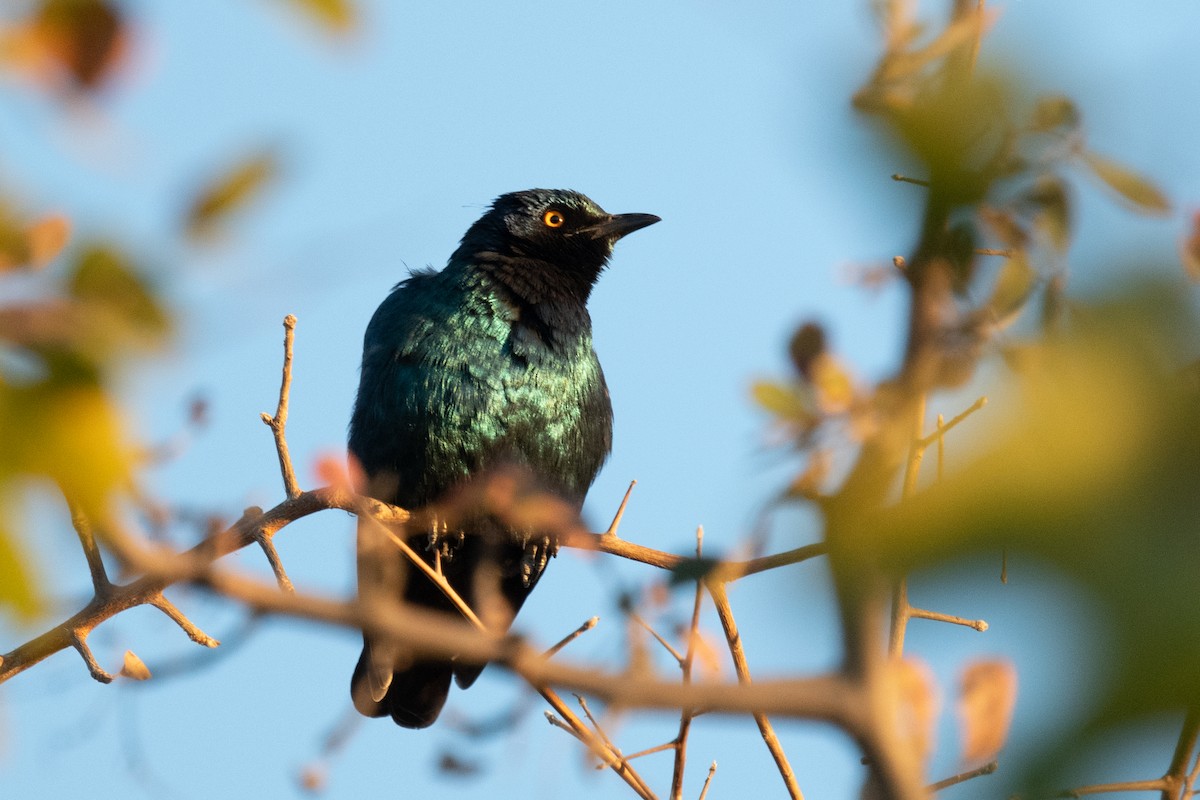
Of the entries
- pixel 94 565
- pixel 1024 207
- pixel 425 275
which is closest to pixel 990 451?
pixel 1024 207

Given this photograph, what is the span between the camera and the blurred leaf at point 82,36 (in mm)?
1108

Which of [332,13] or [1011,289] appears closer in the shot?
[332,13]

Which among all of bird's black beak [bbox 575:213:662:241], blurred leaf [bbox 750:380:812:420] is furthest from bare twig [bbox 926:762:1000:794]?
bird's black beak [bbox 575:213:662:241]

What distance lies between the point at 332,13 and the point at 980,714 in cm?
131

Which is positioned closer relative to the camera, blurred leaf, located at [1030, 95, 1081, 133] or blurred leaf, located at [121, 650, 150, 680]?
blurred leaf, located at [1030, 95, 1081, 133]

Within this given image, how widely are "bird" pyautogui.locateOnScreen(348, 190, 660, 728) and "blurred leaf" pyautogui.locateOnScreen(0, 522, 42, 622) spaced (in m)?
4.68

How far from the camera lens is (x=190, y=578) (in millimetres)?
1065

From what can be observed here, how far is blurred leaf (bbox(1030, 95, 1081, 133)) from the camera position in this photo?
1.18 meters

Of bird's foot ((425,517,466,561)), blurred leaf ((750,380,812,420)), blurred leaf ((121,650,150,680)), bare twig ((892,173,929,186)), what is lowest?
blurred leaf ((121,650,150,680))

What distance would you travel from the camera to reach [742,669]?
342 cm

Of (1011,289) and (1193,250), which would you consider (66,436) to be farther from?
(1193,250)

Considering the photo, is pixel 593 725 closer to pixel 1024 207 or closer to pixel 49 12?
pixel 1024 207

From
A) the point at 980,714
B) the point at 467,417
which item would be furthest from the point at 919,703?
the point at 467,417

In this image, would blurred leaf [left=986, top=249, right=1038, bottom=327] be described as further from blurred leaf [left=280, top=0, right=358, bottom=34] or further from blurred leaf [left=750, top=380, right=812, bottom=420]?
blurred leaf [left=280, top=0, right=358, bottom=34]
